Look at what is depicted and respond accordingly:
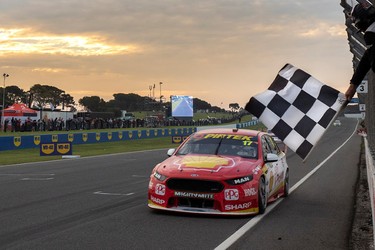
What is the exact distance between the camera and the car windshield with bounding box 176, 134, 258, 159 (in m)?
9.49

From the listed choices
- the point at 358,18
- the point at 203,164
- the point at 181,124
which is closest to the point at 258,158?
the point at 203,164

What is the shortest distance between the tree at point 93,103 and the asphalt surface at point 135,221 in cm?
16357

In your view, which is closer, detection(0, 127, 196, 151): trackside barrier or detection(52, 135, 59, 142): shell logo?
detection(0, 127, 196, 151): trackside barrier

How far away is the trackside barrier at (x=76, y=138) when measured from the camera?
1161 inches

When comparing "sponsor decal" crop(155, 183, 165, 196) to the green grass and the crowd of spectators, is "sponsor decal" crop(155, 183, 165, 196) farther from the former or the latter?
the crowd of spectators

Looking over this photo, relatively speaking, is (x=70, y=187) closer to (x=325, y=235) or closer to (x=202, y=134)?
(x=202, y=134)

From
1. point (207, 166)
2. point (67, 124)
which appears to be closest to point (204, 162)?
point (207, 166)

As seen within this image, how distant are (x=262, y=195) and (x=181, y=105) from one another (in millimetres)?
72780

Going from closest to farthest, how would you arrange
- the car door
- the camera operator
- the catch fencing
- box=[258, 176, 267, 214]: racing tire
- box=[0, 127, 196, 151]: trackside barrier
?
the camera operator, the catch fencing, box=[258, 176, 267, 214]: racing tire, the car door, box=[0, 127, 196, 151]: trackside barrier

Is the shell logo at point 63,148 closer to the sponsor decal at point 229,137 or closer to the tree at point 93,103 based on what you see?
the sponsor decal at point 229,137

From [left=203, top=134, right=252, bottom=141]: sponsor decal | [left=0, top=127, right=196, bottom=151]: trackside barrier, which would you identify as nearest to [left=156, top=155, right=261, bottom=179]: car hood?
[left=203, top=134, right=252, bottom=141]: sponsor decal

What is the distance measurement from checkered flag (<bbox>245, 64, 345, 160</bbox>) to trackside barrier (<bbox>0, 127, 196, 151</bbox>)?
2170 cm

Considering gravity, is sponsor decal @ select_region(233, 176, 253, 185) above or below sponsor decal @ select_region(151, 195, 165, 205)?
above

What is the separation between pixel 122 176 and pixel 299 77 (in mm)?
8186
